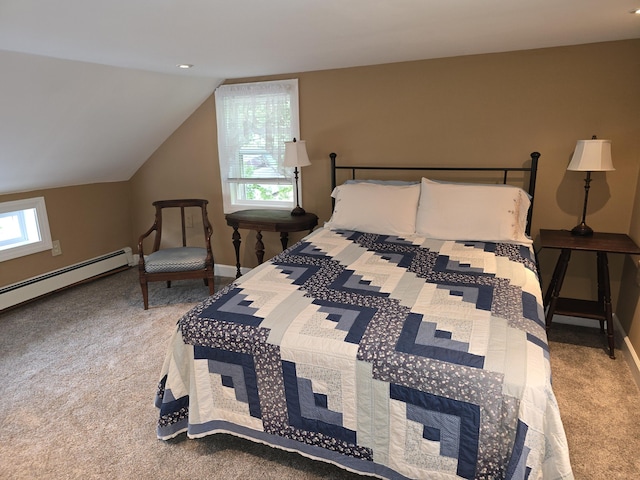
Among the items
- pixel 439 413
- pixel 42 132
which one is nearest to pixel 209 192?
pixel 42 132

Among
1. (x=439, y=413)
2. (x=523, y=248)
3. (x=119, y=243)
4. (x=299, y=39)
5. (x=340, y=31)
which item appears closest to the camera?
(x=439, y=413)

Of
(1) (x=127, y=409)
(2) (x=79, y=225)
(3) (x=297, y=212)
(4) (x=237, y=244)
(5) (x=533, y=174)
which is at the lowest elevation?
(1) (x=127, y=409)

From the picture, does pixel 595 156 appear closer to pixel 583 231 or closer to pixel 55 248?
pixel 583 231

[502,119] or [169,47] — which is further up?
[169,47]

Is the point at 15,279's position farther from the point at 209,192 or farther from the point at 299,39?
the point at 299,39

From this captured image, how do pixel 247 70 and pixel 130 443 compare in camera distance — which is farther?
pixel 247 70

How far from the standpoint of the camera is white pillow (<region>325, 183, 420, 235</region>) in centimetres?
300

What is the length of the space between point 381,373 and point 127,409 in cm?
148

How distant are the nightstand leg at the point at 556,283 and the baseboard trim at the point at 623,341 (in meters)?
0.35

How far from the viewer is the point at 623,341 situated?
8.98ft

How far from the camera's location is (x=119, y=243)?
4.52m

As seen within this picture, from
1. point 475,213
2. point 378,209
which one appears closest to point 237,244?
point 378,209

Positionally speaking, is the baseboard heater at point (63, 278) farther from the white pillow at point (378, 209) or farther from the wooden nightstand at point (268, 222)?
the white pillow at point (378, 209)

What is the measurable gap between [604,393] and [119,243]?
431cm
